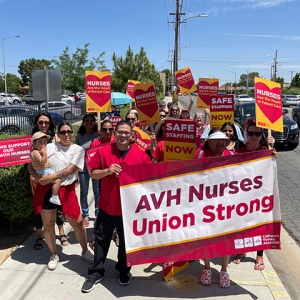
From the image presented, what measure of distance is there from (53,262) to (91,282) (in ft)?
2.23

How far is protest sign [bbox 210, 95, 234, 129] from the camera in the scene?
557cm

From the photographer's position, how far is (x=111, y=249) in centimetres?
447

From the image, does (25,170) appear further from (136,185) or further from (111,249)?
(136,185)

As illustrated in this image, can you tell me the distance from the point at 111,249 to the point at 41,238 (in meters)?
1.01

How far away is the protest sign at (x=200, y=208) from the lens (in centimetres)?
336

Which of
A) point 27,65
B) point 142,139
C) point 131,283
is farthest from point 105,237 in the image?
point 27,65

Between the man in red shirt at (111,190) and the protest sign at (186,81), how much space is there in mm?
5852

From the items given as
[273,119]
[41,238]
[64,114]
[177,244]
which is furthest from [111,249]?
[64,114]

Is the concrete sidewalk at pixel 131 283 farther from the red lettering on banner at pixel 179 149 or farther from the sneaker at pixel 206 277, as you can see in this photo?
the red lettering on banner at pixel 179 149

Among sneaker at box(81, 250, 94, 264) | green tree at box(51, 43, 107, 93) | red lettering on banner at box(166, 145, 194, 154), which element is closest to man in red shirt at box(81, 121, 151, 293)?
sneaker at box(81, 250, 94, 264)

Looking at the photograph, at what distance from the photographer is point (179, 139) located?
4.11m

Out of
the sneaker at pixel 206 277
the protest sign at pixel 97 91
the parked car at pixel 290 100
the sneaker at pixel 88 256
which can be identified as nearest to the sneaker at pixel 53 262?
the sneaker at pixel 88 256

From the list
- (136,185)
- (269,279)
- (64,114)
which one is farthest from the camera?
(64,114)

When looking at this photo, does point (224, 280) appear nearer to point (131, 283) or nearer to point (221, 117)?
point (131, 283)
